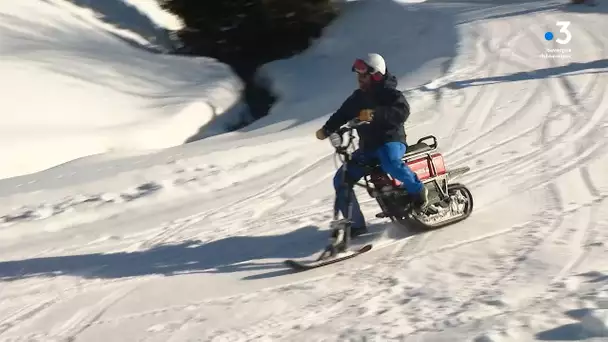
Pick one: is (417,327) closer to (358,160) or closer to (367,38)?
(358,160)

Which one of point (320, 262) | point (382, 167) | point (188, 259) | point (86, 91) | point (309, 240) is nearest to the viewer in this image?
point (320, 262)

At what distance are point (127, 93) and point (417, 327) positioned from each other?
38.2ft

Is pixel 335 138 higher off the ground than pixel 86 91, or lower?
lower

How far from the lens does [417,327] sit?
4660 mm

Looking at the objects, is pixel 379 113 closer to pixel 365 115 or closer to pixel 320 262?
pixel 365 115

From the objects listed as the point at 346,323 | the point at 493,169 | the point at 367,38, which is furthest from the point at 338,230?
the point at 367,38

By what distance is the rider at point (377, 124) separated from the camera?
6043 millimetres

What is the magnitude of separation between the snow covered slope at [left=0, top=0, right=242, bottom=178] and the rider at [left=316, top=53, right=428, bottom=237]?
6.08 meters

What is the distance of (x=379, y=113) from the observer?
6.02 metres

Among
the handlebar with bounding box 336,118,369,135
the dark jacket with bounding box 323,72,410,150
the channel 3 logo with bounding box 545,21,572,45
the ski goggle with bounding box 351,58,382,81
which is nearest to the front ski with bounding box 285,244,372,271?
the dark jacket with bounding box 323,72,410,150

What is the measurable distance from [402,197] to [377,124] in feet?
2.33

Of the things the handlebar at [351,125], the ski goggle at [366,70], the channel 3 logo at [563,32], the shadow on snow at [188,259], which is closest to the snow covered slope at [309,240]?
the shadow on snow at [188,259]

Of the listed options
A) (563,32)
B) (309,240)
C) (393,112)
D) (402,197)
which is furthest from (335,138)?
(563,32)

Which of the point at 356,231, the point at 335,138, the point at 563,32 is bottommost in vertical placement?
the point at 356,231
